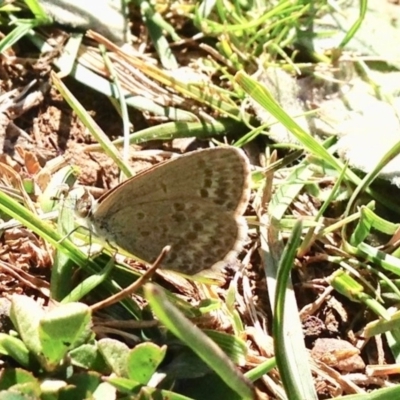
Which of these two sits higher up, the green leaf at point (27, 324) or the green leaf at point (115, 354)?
the green leaf at point (27, 324)

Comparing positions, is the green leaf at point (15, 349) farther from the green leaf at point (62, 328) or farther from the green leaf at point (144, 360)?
the green leaf at point (144, 360)

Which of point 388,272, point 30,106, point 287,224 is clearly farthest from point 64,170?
point 388,272

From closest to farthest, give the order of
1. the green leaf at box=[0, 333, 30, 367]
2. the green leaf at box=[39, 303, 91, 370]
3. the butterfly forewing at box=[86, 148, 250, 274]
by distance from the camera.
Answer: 1. the green leaf at box=[39, 303, 91, 370]
2. the green leaf at box=[0, 333, 30, 367]
3. the butterfly forewing at box=[86, 148, 250, 274]

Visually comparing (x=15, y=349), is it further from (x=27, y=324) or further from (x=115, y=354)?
(x=115, y=354)

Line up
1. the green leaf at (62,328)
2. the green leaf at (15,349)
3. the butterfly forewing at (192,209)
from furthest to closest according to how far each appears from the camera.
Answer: the butterfly forewing at (192,209), the green leaf at (15,349), the green leaf at (62,328)

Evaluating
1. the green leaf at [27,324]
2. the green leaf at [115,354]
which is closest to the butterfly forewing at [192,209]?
A: the green leaf at [115,354]

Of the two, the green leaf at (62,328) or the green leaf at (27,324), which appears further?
the green leaf at (27,324)

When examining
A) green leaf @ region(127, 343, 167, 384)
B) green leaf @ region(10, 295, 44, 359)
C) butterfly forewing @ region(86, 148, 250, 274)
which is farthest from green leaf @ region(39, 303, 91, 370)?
butterfly forewing @ region(86, 148, 250, 274)

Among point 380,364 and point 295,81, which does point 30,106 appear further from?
point 380,364

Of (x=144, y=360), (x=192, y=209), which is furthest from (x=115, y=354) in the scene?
(x=192, y=209)

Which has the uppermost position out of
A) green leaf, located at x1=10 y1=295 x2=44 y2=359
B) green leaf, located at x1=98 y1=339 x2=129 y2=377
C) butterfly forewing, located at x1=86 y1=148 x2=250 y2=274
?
butterfly forewing, located at x1=86 y1=148 x2=250 y2=274

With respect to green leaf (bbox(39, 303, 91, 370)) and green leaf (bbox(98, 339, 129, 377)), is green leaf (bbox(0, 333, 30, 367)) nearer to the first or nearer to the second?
green leaf (bbox(39, 303, 91, 370))
